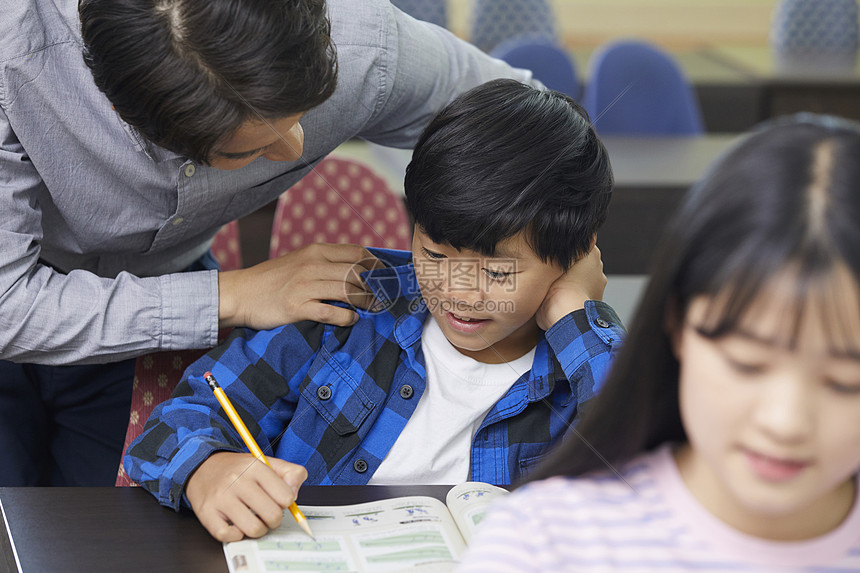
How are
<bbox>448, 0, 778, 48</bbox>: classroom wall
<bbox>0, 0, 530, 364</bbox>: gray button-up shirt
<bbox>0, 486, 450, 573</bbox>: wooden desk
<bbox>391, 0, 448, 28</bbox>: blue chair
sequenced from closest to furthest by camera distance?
<bbox>0, 486, 450, 573</bbox>: wooden desk
<bbox>0, 0, 530, 364</bbox>: gray button-up shirt
<bbox>391, 0, 448, 28</bbox>: blue chair
<bbox>448, 0, 778, 48</bbox>: classroom wall

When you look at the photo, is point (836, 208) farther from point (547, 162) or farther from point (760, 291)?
point (547, 162)

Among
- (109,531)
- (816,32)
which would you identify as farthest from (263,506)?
(816,32)

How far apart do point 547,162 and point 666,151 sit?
1778 mm

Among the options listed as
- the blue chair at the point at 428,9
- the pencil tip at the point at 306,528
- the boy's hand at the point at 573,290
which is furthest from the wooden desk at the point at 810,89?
the pencil tip at the point at 306,528

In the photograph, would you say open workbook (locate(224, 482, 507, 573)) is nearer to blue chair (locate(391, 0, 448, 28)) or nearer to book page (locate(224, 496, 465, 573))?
book page (locate(224, 496, 465, 573))

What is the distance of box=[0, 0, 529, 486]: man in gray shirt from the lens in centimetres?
82

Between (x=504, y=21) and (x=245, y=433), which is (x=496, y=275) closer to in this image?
(x=245, y=433)

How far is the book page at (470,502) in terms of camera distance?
2.54ft

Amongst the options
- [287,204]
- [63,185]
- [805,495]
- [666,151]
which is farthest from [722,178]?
[666,151]

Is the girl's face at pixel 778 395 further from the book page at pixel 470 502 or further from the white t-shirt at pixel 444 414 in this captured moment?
the white t-shirt at pixel 444 414

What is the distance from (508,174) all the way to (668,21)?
167 inches

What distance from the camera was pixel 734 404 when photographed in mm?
469

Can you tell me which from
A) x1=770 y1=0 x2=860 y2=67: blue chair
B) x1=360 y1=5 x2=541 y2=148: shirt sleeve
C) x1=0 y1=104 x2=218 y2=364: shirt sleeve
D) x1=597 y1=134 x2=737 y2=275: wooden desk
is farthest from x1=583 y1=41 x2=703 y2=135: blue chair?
x1=0 y1=104 x2=218 y2=364: shirt sleeve

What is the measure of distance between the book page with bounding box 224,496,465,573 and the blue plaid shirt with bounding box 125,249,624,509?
20 cm
